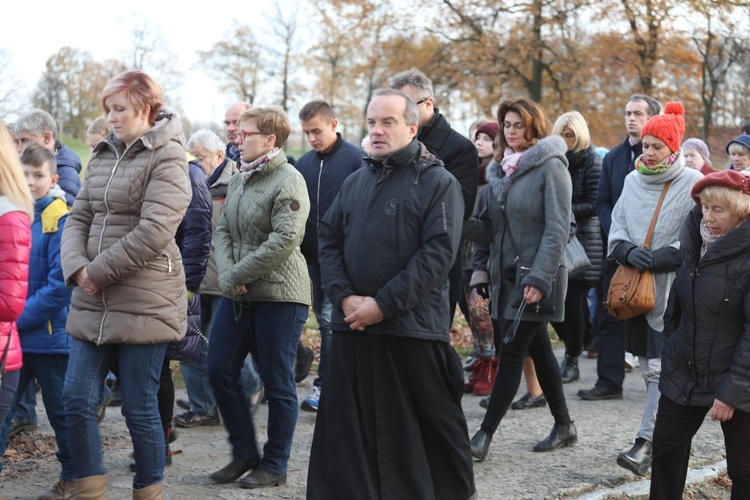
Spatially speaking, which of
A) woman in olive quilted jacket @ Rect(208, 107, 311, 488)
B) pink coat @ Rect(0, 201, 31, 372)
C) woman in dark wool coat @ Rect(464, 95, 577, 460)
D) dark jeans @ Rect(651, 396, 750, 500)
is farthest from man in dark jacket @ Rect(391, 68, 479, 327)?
pink coat @ Rect(0, 201, 31, 372)

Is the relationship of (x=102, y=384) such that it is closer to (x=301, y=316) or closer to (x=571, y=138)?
(x=301, y=316)

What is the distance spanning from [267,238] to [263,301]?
0.36 m

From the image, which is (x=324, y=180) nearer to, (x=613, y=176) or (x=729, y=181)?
(x=613, y=176)

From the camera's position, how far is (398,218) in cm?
424

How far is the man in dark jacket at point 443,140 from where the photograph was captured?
5.75m

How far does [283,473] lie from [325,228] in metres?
1.51

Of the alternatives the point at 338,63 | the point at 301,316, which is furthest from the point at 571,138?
the point at 338,63

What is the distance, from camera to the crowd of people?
4.20m

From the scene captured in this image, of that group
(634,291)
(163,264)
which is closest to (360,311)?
(163,264)

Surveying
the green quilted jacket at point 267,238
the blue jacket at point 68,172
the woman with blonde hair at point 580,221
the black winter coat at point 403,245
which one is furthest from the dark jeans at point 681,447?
the blue jacket at point 68,172

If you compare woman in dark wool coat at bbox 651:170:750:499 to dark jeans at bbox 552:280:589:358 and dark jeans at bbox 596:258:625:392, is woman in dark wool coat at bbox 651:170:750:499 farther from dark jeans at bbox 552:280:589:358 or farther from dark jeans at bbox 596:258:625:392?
dark jeans at bbox 552:280:589:358

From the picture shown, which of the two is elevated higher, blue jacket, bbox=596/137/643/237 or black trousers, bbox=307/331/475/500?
blue jacket, bbox=596/137/643/237

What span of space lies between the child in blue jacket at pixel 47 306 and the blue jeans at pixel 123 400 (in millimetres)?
584

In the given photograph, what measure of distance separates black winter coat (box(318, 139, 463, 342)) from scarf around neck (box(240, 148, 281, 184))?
0.93 metres
